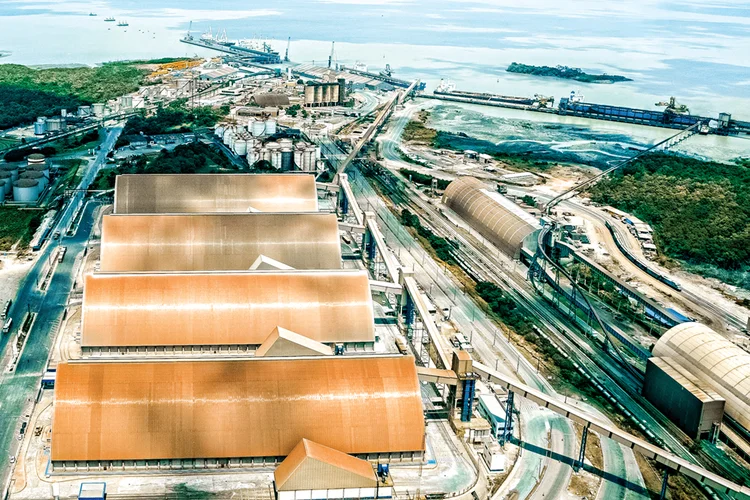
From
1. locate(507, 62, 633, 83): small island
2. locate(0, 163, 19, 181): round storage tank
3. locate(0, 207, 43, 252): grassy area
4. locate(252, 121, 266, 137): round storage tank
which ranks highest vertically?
locate(507, 62, 633, 83): small island

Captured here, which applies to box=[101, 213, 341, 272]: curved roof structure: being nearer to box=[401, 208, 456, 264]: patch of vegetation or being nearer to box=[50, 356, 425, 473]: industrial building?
box=[401, 208, 456, 264]: patch of vegetation

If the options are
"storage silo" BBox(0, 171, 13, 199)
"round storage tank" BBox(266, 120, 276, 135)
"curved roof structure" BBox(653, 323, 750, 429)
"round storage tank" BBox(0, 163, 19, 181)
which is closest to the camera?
"curved roof structure" BBox(653, 323, 750, 429)

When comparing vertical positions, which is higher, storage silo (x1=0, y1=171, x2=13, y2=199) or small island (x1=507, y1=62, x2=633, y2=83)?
small island (x1=507, y1=62, x2=633, y2=83)

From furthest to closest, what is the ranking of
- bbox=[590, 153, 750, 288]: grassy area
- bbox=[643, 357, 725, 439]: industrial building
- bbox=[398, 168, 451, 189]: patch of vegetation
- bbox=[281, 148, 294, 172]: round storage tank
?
bbox=[281, 148, 294, 172]: round storage tank
bbox=[398, 168, 451, 189]: patch of vegetation
bbox=[590, 153, 750, 288]: grassy area
bbox=[643, 357, 725, 439]: industrial building

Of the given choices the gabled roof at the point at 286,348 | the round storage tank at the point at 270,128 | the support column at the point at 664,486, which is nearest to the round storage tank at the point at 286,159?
the round storage tank at the point at 270,128

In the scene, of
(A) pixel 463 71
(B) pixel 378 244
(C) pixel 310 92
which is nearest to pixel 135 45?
(A) pixel 463 71

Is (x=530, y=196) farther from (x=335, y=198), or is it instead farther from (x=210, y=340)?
(x=210, y=340)

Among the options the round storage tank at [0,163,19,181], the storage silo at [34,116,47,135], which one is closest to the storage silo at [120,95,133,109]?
the storage silo at [34,116,47,135]
